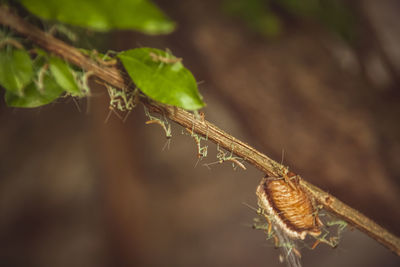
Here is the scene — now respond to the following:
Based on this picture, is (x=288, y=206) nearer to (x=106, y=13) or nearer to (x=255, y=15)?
(x=106, y=13)

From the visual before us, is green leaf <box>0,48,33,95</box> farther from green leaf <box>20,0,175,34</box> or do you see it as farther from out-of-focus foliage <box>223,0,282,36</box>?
out-of-focus foliage <box>223,0,282,36</box>

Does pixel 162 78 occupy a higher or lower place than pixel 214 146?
lower

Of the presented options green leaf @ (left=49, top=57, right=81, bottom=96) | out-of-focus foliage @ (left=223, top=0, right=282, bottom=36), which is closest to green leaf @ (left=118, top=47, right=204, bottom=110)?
green leaf @ (left=49, top=57, right=81, bottom=96)

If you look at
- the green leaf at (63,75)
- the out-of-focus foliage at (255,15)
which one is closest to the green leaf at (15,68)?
the green leaf at (63,75)

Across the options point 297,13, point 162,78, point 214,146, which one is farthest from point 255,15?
point 214,146

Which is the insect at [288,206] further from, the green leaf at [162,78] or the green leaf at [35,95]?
the green leaf at [35,95]

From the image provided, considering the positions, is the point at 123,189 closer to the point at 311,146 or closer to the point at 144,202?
the point at 144,202
